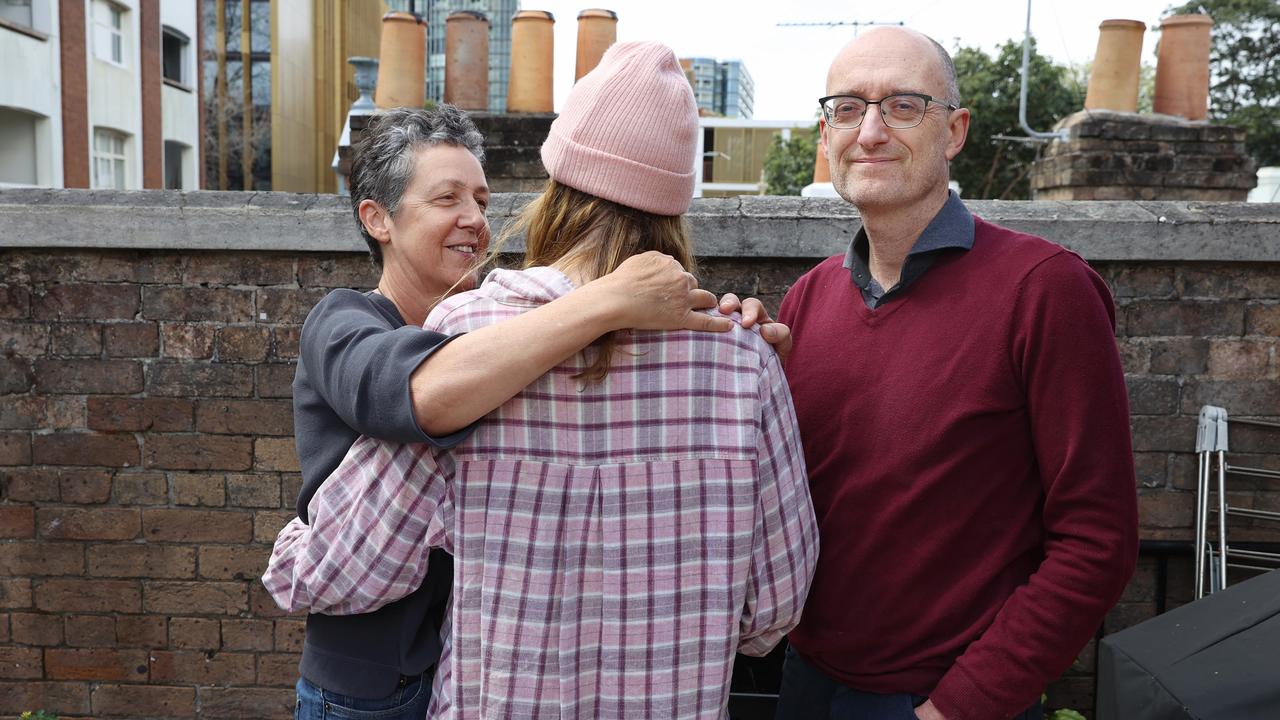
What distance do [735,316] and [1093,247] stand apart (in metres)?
2.21

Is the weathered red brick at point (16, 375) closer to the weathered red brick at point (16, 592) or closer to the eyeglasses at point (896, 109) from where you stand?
the weathered red brick at point (16, 592)

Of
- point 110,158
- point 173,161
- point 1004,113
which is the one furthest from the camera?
point 173,161

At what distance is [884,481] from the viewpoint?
1840 millimetres

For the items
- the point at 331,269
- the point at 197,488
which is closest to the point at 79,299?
the point at 197,488

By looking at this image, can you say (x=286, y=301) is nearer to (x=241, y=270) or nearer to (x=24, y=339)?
(x=241, y=270)

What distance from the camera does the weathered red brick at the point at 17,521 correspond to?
11.6 ft

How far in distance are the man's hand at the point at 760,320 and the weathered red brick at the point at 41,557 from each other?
294 cm

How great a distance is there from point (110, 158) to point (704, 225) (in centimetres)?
2581

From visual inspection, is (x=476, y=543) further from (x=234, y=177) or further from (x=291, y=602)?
(x=234, y=177)

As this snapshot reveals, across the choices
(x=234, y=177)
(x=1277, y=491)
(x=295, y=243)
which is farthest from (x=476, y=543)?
(x=234, y=177)

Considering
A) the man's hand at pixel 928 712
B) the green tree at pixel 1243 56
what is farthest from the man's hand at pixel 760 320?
the green tree at pixel 1243 56

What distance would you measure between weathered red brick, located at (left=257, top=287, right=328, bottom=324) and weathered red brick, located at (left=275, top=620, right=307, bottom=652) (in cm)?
106

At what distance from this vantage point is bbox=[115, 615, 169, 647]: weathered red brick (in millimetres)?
3566

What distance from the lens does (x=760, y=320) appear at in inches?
64.2
